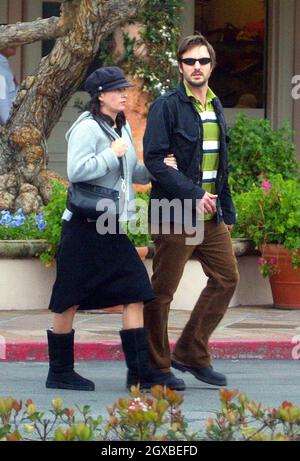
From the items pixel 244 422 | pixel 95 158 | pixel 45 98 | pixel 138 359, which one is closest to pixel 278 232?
pixel 45 98

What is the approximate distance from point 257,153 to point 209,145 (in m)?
6.12

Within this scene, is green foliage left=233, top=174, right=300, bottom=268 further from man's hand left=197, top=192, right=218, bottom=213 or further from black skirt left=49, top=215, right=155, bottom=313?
black skirt left=49, top=215, right=155, bottom=313

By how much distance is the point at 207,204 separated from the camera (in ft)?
23.6

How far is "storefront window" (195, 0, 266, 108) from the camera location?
1625 cm

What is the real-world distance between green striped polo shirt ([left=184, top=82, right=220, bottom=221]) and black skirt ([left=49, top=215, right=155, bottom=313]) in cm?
51

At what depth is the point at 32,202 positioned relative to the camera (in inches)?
450

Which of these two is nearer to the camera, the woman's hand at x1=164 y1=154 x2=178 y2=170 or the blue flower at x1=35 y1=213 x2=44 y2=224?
the woman's hand at x1=164 y1=154 x2=178 y2=170

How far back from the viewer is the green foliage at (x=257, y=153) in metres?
13.3

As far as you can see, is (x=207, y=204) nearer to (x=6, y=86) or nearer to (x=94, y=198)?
(x=94, y=198)

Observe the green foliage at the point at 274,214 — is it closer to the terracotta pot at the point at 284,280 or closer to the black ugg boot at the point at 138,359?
the terracotta pot at the point at 284,280

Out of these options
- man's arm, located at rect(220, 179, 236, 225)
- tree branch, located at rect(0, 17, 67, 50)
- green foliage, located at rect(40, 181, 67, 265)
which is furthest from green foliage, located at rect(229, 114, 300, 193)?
man's arm, located at rect(220, 179, 236, 225)

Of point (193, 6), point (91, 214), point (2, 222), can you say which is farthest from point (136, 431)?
point (193, 6)

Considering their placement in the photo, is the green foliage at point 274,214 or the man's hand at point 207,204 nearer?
the man's hand at point 207,204

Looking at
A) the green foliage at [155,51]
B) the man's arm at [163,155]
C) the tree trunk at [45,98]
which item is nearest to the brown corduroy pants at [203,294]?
the man's arm at [163,155]
